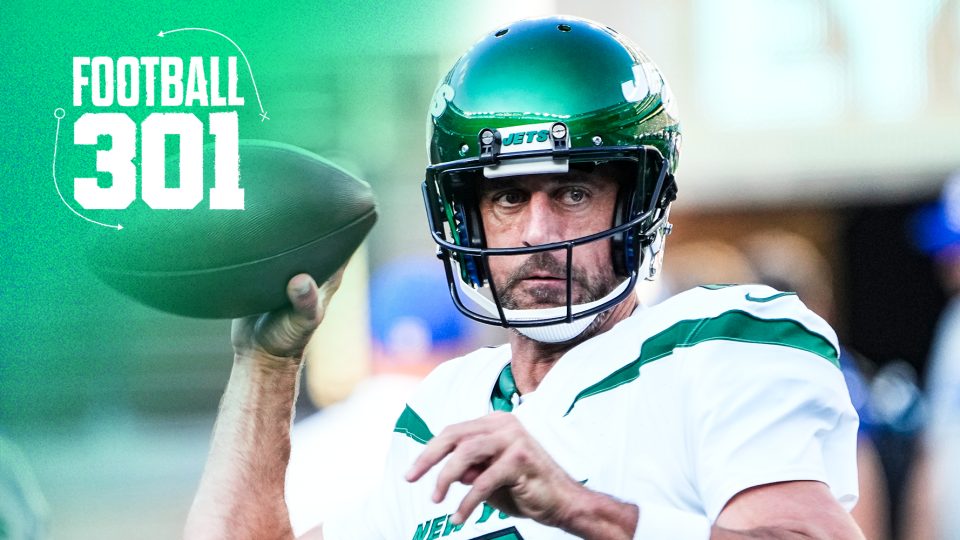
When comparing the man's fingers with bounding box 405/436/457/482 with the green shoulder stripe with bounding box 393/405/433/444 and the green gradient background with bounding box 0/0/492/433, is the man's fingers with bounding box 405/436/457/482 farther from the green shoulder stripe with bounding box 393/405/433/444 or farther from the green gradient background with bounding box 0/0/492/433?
the green gradient background with bounding box 0/0/492/433

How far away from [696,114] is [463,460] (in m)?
3.47

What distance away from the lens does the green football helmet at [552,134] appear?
4.42 ft

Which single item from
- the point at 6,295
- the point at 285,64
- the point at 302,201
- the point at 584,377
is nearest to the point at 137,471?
the point at 6,295

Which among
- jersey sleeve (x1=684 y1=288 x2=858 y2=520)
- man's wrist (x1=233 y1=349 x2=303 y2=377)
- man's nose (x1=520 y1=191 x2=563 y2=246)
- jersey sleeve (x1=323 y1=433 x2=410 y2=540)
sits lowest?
jersey sleeve (x1=323 y1=433 x2=410 y2=540)

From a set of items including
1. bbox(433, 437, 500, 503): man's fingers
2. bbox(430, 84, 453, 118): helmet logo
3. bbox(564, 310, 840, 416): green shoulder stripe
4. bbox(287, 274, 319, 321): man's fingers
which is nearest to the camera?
bbox(433, 437, 500, 503): man's fingers

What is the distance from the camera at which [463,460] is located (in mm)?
922

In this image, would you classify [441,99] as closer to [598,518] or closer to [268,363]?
[268,363]

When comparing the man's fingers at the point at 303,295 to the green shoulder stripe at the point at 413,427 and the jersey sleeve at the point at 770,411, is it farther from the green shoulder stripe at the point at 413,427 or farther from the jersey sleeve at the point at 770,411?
the jersey sleeve at the point at 770,411

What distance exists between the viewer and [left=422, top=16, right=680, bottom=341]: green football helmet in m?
1.35

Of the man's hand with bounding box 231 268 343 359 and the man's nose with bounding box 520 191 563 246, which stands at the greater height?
the man's nose with bounding box 520 191 563 246

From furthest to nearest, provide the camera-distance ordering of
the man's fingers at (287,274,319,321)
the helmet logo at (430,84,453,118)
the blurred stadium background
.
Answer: the blurred stadium background < the man's fingers at (287,274,319,321) < the helmet logo at (430,84,453,118)

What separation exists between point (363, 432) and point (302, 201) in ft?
6.24

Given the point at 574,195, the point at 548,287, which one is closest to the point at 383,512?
the point at 548,287

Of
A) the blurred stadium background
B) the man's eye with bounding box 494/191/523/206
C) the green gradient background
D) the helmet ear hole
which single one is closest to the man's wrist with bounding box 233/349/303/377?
the man's eye with bounding box 494/191/523/206
